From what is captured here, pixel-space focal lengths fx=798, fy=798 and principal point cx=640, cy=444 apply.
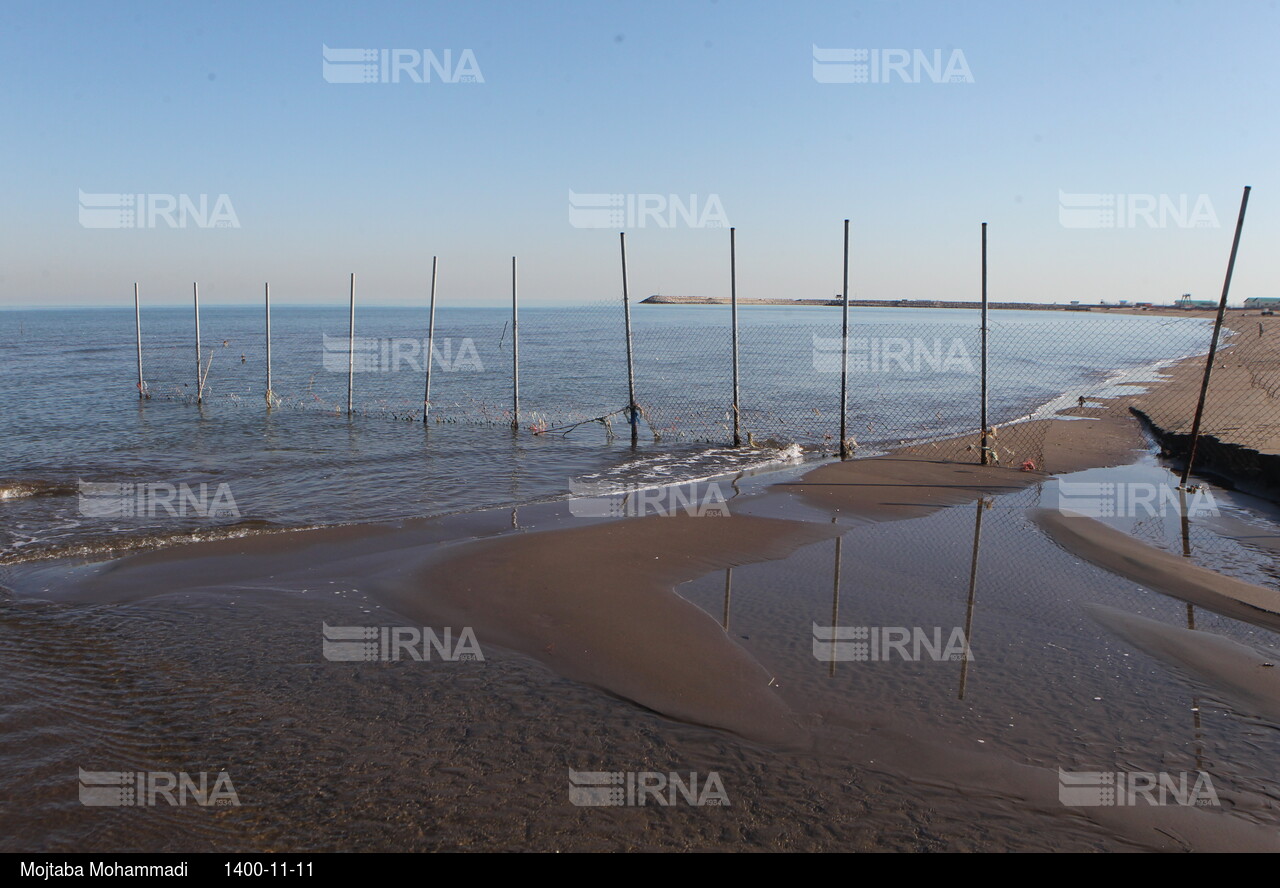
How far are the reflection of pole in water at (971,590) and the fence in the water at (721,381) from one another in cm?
372

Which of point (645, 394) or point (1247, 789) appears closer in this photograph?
point (1247, 789)

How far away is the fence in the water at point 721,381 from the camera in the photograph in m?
19.4

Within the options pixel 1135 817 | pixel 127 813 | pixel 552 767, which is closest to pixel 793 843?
pixel 552 767

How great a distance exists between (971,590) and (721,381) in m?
26.2

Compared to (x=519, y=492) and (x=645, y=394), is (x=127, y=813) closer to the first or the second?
(x=519, y=492)

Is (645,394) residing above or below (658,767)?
above

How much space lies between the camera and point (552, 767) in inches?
199

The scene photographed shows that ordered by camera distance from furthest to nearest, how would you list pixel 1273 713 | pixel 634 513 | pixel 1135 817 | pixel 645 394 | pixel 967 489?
pixel 645 394 < pixel 967 489 < pixel 634 513 < pixel 1273 713 < pixel 1135 817

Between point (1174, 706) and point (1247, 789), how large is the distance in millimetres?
1112
